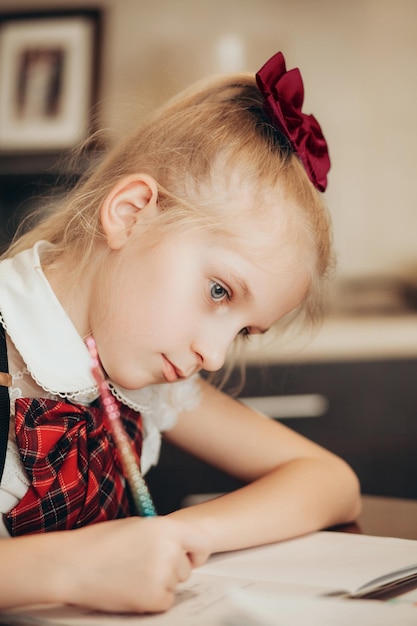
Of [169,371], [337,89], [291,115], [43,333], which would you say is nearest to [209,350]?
[169,371]

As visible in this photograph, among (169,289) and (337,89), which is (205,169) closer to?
(169,289)

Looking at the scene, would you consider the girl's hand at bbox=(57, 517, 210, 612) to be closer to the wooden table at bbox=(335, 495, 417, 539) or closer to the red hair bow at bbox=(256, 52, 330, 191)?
the wooden table at bbox=(335, 495, 417, 539)

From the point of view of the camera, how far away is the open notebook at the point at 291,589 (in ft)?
1.47

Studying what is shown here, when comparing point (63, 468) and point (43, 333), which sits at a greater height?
point (43, 333)

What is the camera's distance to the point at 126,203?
771 mm

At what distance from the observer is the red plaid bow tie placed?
658mm

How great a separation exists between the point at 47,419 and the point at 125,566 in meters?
0.25

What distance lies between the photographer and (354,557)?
63 cm

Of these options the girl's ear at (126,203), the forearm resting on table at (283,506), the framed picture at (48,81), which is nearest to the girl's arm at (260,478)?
the forearm resting on table at (283,506)

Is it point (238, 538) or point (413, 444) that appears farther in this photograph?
point (413, 444)

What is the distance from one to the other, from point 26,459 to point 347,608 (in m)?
0.32

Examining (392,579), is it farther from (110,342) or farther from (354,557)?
(110,342)

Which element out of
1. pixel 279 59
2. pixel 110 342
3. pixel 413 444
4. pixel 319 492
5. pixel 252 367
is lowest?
pixel 413 444

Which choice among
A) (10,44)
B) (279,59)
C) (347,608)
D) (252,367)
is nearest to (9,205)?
(10,44)
